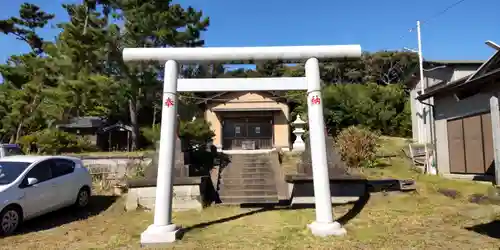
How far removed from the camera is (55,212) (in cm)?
916

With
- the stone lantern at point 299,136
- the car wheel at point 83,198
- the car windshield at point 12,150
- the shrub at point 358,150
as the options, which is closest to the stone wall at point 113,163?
the car wheel at point 83,198

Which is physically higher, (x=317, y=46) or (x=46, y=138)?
(x=317, y=46)

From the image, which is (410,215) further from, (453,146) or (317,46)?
(453,146)

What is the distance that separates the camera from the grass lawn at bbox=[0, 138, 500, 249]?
5777 millimetres

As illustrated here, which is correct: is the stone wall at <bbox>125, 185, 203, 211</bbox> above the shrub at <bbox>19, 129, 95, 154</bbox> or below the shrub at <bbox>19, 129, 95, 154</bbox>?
below

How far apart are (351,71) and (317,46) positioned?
37.1m

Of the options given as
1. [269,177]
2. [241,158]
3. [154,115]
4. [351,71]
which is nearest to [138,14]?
[154,115]

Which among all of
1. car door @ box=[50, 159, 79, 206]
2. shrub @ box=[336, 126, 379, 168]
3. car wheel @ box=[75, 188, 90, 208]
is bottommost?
car wheel @ box=[75, 188, 90, 208]

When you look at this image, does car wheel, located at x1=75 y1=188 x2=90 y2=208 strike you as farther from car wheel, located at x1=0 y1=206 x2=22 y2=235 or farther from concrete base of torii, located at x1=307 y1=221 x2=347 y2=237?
concrete base of torii, located at x1=307 y1=221 x2=347 y2=237

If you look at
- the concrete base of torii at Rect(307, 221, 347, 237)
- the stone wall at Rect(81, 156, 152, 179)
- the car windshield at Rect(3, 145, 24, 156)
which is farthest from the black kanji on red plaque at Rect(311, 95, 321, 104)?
the car windshield at Rect(3, 145, 24, 156)

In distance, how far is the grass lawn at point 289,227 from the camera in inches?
227

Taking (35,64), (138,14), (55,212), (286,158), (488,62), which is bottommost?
(55,212)

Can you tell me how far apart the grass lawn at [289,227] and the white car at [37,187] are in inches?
14.9

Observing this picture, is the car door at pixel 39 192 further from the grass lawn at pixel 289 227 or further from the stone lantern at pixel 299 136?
the stone lantern at pixel 299 136
